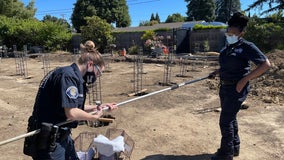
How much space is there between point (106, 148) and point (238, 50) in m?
1.91

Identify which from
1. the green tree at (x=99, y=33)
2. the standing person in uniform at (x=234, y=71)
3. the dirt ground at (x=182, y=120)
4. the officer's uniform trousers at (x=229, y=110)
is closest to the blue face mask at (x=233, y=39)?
the standing person in uniform at (x=234, y=71)

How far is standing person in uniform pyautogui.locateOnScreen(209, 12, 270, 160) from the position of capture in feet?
11.7

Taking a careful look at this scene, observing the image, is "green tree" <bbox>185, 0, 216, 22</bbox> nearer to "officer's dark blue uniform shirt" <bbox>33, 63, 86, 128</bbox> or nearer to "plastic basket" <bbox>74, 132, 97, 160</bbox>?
"plastic basket" <bbox>74, 132, 97, 160</bbox>

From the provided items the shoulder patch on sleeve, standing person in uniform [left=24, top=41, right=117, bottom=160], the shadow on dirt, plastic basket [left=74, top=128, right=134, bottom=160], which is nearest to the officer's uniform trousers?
the shadow on dirt

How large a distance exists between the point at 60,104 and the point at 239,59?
87.3 inches

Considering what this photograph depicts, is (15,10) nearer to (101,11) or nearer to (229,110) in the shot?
(101,11)

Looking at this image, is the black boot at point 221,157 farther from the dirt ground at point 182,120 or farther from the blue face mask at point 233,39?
the blue face mask at point 233,39

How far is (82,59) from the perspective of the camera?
2588 millimetres

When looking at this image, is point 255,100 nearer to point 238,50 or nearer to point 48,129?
point 238,50

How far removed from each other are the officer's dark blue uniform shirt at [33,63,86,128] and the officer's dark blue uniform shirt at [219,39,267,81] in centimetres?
194

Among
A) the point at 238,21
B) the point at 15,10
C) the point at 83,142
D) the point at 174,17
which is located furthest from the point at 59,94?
the point at 174,17

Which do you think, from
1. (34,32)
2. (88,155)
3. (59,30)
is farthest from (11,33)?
(88,155)

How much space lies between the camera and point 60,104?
2438mm

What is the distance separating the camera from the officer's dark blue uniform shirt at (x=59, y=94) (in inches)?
93.7
